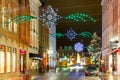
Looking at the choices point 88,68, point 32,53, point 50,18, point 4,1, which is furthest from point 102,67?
point 4,1

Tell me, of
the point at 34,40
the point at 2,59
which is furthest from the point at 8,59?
the point at 34,40

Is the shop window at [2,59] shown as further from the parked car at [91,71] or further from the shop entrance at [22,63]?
the parked car at [91,71]

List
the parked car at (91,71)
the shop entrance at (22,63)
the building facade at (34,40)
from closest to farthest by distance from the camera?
the parked car at (91,71)
the shop entrance at (22,63)
the building facade at (34,40)

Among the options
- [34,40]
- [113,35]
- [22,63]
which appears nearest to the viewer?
[22,63]

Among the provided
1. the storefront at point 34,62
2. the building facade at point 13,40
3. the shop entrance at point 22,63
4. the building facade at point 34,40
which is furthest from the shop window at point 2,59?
the storefront at point 34,62

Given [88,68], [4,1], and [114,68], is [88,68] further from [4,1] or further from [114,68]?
[4,1]

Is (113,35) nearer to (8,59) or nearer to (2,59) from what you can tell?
(8,59)

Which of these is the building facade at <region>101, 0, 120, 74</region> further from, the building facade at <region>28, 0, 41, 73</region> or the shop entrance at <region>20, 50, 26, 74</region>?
the building facade at <region>28, 0, 41, 73</region>

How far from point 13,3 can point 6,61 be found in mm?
9711

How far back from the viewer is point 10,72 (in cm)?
4822

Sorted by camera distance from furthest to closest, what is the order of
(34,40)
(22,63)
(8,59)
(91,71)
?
(34,40) < (22,63) < (91,71) < (8,59)

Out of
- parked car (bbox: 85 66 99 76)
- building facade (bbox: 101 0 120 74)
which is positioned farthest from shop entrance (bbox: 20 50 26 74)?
building facade (bbox: 101 0 120 74)

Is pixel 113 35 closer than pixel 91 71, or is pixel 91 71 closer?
pixel 91 71

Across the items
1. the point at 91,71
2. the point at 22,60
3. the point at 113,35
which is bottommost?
the point at 91,71
